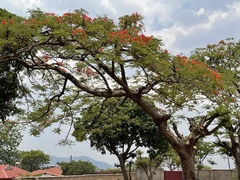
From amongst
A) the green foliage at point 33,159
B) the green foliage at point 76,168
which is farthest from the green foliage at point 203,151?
the green foliage at point 33,159

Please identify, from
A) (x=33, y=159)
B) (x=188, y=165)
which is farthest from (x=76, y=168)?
(x=188, y=165)

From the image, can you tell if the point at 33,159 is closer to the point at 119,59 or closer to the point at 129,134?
the point at 129,134

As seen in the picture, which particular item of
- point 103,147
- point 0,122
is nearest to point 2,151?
point 103,147

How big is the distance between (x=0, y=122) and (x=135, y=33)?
197 inches

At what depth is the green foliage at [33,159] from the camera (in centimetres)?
4419

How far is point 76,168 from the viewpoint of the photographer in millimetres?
38312

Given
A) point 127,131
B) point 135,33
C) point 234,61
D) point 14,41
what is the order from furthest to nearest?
point 127,131 < point 234,61 < point 135,33 < point 14,41

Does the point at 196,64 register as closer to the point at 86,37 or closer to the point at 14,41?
the point at 86,37

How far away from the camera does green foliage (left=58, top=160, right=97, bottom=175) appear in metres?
38.1

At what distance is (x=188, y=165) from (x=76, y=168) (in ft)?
101

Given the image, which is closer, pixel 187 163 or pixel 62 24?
pixel 62 24

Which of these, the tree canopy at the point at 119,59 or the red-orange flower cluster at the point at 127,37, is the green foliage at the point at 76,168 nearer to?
the tree canopy at the point at 119,59

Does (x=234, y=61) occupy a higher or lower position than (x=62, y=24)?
higher

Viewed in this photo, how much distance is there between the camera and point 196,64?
8430 mm
